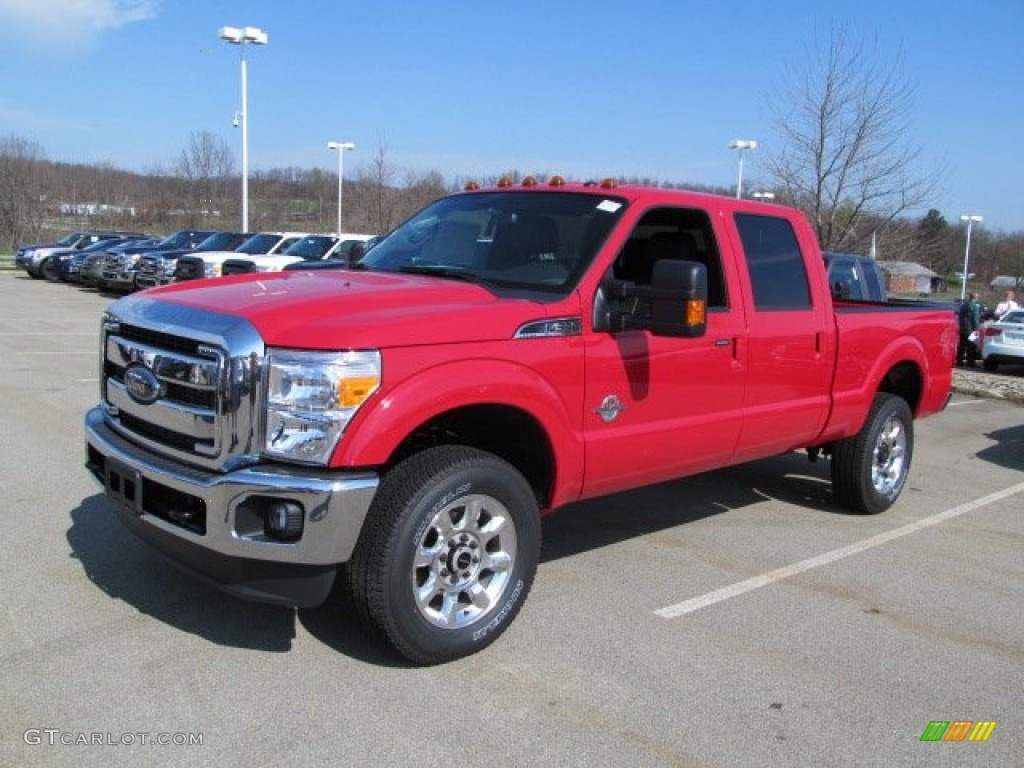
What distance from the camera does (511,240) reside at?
459cm

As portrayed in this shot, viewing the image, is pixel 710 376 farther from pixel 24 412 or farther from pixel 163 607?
pixel 24 412

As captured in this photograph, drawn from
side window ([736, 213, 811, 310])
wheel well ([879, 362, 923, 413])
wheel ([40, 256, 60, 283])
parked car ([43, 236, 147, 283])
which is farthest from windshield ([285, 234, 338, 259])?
side window ([736, 213, 811, 310])

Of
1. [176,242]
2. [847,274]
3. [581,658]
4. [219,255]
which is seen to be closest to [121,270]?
[176,242]

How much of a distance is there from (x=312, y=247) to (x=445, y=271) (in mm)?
17114

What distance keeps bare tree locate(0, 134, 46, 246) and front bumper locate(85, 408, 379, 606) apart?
58144mm

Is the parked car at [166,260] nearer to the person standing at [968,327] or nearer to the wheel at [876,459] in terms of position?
the person standing at [968,327]

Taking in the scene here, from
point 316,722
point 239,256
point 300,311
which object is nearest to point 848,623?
point 316,722

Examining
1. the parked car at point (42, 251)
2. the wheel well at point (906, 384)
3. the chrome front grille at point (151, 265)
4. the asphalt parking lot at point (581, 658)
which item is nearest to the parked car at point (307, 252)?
the chrome front grille at point (151, 265)

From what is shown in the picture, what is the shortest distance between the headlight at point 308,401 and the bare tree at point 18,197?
192 feet

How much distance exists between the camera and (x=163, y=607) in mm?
4129

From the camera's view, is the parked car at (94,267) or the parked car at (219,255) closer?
the parked car at (219,255)

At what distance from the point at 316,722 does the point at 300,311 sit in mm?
1522

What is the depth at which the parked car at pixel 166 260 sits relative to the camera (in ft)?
72.8

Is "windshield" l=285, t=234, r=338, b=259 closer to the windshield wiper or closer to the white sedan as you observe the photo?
the white sedan
